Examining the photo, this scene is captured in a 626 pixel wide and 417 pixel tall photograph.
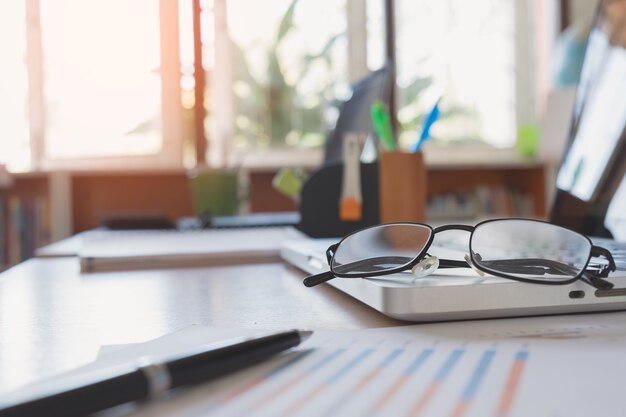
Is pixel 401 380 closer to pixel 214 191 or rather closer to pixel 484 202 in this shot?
pixel 214 191

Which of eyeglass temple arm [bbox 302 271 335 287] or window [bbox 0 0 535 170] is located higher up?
window [bbox 0 0 535 170]

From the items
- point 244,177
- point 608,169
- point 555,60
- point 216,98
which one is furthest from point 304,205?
point 555,60

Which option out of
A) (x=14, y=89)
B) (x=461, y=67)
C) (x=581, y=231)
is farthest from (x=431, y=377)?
(x=461, y=67)

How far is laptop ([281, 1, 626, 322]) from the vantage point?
40cm

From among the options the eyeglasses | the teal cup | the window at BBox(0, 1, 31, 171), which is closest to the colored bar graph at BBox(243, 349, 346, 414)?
the eyeglasses

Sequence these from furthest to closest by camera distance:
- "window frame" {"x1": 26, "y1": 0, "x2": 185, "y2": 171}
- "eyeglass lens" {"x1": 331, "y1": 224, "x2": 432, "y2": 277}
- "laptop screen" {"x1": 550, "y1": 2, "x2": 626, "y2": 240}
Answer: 1. "window frame" {"x1": 26, "y1": 0, "x2": 185, "y2": 171}
2. "laptop screen" {"x1": 550, "y1": 2, "x2": 626, "y2": 240}
3. "eyeglass lens" {"x1": 331, "y1": 224, "x2": 432, "y2": 277}

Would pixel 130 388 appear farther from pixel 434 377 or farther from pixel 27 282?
pixel 27 282

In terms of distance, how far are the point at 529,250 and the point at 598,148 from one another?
358mm

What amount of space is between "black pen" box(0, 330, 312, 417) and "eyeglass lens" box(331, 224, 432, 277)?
0.40 ft

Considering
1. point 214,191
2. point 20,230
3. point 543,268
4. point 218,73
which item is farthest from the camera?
point 218,73

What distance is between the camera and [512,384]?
0.28 m

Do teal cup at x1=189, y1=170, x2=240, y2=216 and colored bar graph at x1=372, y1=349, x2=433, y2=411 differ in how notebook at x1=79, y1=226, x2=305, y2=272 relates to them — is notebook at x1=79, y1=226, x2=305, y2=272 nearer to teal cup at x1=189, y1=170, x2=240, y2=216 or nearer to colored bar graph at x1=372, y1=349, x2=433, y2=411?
teal cup at x1=189, y1=170, x2=240, y2=216

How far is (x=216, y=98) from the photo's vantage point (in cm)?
287

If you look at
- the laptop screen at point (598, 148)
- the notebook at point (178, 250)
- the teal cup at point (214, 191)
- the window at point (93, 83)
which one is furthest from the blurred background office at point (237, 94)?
the laptop screen at point (598, 148)
